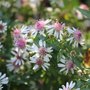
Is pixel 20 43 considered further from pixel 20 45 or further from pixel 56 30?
pixel 56 30

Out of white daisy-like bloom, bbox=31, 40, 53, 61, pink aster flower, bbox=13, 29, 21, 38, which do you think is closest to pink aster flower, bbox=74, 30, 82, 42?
white daisy-like bloom, bbox=31, 40, 53, 61

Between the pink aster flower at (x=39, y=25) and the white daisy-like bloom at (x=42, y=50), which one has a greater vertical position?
the pink aster flower at (x=39, y=25)

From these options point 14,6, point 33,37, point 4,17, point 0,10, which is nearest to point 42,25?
point 33,37

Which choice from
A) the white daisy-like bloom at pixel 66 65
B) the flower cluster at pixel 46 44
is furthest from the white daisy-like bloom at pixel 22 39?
the white daisy-like bloom at pixel 66 65

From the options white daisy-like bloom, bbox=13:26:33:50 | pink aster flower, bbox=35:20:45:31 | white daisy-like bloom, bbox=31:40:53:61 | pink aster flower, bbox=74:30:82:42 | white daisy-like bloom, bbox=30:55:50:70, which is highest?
pink aster flower, bbox=35:20:45:31

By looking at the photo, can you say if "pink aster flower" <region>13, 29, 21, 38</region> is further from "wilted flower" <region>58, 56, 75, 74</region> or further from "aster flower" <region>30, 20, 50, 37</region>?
"wilted flower" <region>58, 56, 75, 74</region>

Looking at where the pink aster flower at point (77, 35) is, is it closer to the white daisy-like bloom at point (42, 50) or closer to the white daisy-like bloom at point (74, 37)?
the white daisy-like bloom at point (74, 37)
